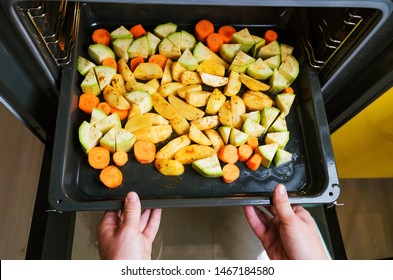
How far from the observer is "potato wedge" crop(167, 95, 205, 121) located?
1.23 m

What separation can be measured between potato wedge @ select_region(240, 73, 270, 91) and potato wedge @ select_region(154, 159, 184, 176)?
0.36m

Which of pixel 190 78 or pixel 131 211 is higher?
pixel 190 78

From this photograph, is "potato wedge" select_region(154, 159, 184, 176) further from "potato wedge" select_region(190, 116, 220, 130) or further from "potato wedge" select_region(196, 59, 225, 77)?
"potato wedge" select_region(196, 59, 225, 77)

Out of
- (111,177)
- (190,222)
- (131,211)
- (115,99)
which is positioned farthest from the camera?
(190,222)

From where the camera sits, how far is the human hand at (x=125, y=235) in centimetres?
101

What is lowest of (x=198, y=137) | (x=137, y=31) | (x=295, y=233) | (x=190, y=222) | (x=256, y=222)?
(x=190, y=222)

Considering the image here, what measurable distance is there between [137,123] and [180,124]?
0.13 meters

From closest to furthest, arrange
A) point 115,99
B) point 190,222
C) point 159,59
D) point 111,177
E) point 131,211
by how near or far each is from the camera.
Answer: point 131,211, point 111,177, point 115,99, point 159,59, point 190,222

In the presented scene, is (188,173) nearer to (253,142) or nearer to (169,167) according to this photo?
(169,167)

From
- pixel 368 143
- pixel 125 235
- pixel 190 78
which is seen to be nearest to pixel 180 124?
pixel 190 78

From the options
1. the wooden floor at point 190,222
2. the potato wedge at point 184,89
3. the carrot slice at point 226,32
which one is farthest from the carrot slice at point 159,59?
the wooden floor at point 190,222

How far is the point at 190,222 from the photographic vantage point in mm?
1463

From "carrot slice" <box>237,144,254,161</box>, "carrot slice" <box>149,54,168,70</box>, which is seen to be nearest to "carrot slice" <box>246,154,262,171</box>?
"carrot slice" <box>237,144,254,161</box>
